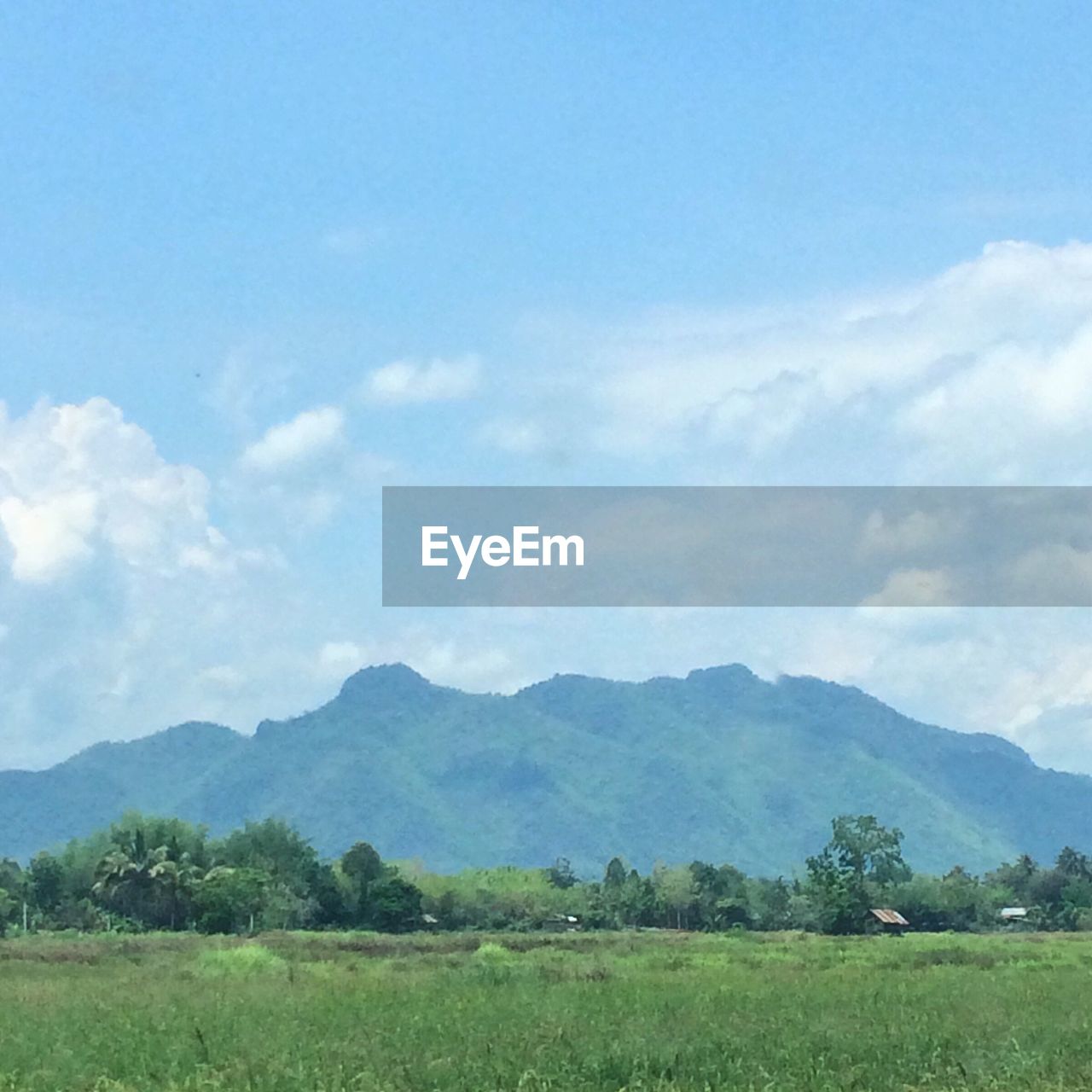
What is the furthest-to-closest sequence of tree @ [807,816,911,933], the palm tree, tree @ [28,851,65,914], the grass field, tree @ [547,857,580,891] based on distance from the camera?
1. tree @ [547,857,580,891]
2. tree @ [28,851,65,914]
3. tree @ [807,816,911,933]
4. the palm tree
5. the grass field

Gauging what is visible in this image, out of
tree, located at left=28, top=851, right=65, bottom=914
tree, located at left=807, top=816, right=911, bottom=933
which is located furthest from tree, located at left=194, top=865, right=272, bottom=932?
tree, located at left=807, top=816, right=911, bottom=933

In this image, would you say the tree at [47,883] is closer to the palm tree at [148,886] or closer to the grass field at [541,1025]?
the palm tree at [148,886]

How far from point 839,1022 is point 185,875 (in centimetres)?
4841

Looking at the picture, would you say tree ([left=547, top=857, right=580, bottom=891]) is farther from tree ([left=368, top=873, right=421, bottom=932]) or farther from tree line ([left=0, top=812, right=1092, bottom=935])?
tree ([left=368, top=873, right=421, bottom=932])

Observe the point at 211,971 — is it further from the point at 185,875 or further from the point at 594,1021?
the point at 185,875

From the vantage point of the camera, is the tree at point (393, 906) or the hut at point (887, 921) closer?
the tree at point (393, 906)

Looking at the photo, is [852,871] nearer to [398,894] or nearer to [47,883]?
[398,894]

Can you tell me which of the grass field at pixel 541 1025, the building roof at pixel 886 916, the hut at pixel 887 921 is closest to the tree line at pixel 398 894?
the hut at pixel 887 921

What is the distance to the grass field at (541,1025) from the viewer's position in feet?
47.3

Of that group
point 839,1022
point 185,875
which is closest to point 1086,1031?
point 839,1022

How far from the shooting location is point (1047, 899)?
8362 cm

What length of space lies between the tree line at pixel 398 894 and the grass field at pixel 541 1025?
30038mm

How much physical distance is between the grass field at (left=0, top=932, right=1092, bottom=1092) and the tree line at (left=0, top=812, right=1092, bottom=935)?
98.5ft

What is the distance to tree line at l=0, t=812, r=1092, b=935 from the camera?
62500 mm
